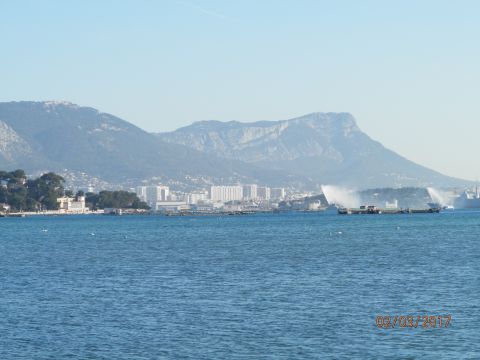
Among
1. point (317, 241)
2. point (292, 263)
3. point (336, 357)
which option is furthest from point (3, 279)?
point (317, 241)

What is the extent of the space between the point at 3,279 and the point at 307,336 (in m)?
27.7

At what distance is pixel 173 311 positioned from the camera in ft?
141

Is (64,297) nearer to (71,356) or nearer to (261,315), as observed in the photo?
(261,315)

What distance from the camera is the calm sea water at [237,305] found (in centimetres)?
3538
